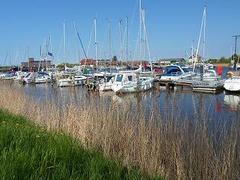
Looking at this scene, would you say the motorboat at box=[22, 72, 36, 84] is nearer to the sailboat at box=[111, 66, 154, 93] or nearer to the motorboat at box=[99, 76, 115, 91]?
the motorboat at box=[99, 76, 115, 91]

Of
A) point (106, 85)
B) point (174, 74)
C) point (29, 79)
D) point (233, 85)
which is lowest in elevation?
point (29, 79)

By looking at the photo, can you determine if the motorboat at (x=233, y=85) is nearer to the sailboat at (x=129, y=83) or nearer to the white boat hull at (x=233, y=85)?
the white boat hull at (x=233, y=85)

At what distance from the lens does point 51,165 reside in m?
6.13

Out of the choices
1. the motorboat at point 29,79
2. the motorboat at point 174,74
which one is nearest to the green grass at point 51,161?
the motorboat at point 174,74

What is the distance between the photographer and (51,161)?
6258 millimetres

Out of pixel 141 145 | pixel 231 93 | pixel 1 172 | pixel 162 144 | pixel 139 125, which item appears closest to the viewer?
pixel 1 172

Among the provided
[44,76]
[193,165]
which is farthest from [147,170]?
[44,76]

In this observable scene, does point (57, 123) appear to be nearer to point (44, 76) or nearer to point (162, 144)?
point (162, 144)

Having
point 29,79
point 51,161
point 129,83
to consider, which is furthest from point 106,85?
point 51,161

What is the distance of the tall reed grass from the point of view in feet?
25.0

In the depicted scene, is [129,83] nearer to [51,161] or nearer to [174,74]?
[174,74]

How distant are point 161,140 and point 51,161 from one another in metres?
3.64

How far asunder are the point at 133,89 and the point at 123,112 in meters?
31.0

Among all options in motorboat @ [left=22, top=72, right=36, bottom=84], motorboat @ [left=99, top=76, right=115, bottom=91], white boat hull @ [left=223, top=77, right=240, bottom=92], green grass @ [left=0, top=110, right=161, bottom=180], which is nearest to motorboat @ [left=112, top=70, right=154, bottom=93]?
motorboat @ [left=99, top=76, right=115, bottom=91]
